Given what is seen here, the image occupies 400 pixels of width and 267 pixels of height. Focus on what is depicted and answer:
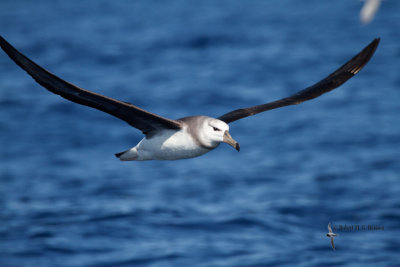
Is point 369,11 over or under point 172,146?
under

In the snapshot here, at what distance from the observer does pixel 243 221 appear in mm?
25594

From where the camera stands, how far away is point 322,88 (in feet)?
39.6

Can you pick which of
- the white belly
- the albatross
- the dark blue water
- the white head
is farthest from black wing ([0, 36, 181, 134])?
the dark blue water

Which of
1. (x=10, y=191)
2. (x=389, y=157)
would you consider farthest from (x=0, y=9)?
A: (x=389, y=157)

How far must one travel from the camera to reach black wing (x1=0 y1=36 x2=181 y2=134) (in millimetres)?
8844

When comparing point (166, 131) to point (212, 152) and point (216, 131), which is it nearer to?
point (216, 131)

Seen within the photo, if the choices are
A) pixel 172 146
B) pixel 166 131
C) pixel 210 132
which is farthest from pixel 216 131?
pixel 166 131

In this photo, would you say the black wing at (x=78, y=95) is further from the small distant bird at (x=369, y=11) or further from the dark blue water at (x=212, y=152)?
the dark blue water at (x=212, y=152)

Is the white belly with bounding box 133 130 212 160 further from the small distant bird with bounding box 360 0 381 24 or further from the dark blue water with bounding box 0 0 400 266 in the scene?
the dark blue water with bounding box 0 0 400 266

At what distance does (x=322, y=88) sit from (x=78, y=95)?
4825 mm

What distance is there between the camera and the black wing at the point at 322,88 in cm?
1166

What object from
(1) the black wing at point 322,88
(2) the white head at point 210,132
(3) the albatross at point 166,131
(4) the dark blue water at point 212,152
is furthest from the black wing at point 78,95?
(4) the dark blue water at point 212,152

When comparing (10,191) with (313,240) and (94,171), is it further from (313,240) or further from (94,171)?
(313,240)

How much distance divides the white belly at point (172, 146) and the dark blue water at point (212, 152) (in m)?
12.6
